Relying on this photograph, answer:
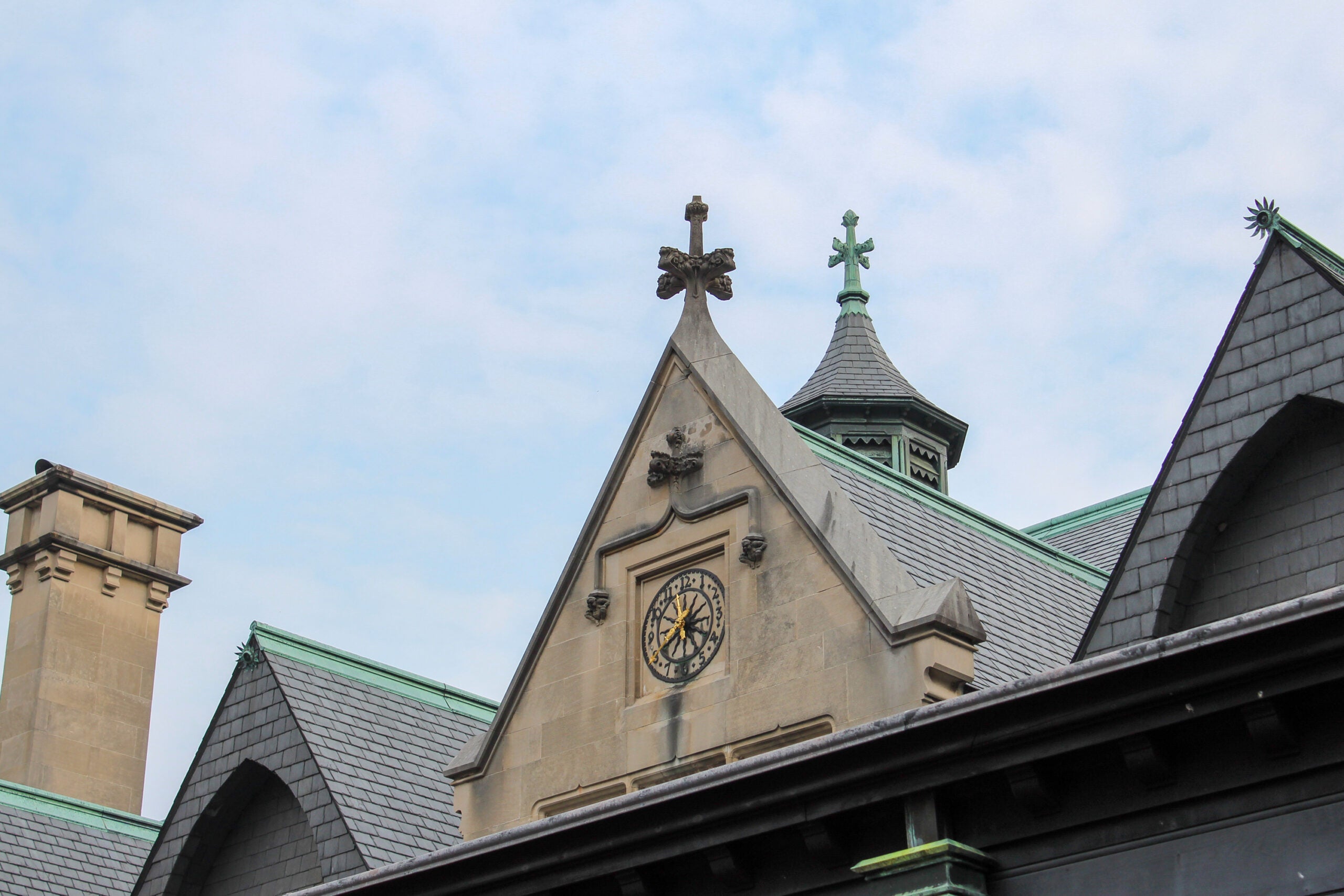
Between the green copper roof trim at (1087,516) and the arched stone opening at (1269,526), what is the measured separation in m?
10.2

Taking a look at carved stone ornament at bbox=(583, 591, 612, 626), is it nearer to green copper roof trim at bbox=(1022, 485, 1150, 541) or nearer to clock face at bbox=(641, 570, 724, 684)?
clock face at bbox=(641, 570, 724, 684)

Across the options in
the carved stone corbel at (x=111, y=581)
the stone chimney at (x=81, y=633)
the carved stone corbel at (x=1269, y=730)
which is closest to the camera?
the carved stone corbel at (x=1269, y=730)

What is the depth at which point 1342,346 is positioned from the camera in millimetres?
15188

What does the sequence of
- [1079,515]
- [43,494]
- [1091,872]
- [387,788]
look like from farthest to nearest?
[43,494], [1079,515], [387,788], [1091,872]

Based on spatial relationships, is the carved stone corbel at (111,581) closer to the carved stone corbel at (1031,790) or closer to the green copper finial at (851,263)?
the green copper finial at (851,263)

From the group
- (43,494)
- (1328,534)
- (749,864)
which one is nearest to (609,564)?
(749,864)

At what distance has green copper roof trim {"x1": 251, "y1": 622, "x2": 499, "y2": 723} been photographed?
22.8 metres

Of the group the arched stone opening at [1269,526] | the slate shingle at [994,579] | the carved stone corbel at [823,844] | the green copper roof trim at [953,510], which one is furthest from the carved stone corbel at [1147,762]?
the green copper roof trim at [953,510]

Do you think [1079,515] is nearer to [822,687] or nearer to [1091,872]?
[822,687]

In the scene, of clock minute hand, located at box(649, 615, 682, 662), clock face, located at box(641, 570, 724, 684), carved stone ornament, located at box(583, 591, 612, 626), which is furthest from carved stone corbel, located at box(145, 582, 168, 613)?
clock minute hand, located at box(649, 615, 682, 662)

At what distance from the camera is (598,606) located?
61.9 ft

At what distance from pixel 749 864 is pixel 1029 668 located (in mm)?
4869

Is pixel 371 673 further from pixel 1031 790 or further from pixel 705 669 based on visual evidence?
pixel 1031 790

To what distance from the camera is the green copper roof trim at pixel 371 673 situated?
22.8 meters
